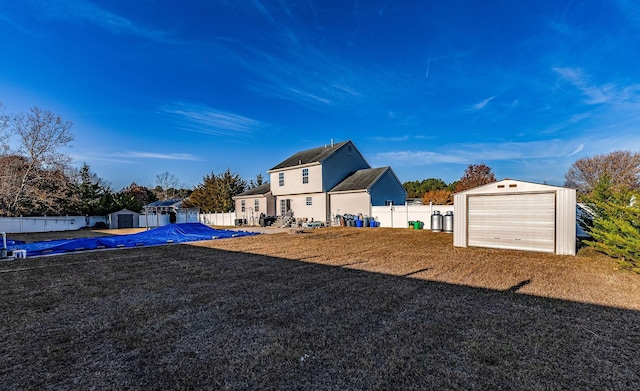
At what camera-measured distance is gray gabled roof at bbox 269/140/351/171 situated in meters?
23.3

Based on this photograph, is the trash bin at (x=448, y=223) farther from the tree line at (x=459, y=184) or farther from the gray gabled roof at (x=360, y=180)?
the tree line at (x=459, y=184)

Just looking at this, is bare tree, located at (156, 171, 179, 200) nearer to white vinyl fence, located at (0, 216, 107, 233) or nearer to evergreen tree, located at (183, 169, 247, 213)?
evergreen tree, located at (183, 169, 247, 213)

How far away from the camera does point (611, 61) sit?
1377 cm

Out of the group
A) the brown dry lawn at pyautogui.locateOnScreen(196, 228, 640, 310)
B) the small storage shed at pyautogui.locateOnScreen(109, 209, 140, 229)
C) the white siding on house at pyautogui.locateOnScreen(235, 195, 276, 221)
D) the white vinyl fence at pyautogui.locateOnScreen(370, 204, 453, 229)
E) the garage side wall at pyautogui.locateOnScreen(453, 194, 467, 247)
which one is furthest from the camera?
the small storage shed at pyautogui.locateOnScreen(109, 209, 140, 229)

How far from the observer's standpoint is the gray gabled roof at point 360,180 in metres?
21.0

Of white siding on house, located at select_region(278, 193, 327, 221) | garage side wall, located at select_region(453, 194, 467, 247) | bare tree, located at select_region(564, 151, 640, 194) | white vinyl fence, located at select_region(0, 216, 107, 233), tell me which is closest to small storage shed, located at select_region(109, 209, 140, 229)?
white vinyl fence, located at select_region(0, 216, 107, 233)

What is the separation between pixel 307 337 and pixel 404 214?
16.2 metres

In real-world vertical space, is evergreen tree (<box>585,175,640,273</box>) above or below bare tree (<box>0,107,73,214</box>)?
below

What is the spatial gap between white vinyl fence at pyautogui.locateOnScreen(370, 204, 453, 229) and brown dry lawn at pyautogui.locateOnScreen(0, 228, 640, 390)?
9928 millimetres

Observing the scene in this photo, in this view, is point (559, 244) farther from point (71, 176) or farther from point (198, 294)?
point (71, 176)

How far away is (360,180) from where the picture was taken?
22.2m

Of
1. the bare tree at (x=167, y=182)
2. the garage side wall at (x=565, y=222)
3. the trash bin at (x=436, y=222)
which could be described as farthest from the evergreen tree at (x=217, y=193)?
the garage side wall at (x=565, y=222)

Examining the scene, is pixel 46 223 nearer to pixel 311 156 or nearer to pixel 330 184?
pixel 311 156

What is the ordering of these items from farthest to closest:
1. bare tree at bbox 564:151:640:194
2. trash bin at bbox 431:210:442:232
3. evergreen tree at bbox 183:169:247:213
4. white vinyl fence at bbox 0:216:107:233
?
evergreen tree at bbox 183:169:247:213
bare tree at bbox 564:151:640:194
white vinyl fence at bbox 0:216:107:233
trash bin at bbox 431:210:442:232
